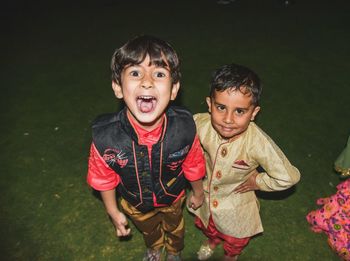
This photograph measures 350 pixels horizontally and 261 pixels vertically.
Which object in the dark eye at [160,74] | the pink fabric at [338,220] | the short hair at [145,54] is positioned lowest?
the pink fabric at [338,220]

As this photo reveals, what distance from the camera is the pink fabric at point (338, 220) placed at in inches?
114

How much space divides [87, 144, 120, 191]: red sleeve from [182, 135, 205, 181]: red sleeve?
20.2 inches

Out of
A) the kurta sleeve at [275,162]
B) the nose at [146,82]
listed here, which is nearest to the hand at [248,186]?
the kurta sleeve at [275,162]

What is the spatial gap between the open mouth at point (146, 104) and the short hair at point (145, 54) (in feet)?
0.67

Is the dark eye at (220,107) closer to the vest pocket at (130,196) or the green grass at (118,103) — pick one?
the vest pocket at (130,196)

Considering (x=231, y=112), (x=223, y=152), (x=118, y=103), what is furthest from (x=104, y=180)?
(x=118, y=103)

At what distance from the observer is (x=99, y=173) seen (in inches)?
83.9

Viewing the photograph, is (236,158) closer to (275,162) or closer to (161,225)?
(275,162)

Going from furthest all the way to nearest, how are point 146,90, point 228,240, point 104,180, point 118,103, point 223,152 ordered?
1. point 118,103
2. point 228,240
3. point 223,152
4. point 104,180
5. point 146,90

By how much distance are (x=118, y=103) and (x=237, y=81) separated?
10.6ft

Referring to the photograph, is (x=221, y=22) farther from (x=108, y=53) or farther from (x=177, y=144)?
(x=177, y=144)

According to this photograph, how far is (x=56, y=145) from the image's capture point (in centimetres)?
426

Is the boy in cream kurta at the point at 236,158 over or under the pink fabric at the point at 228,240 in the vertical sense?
over

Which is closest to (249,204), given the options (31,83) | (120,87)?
(120,87)
